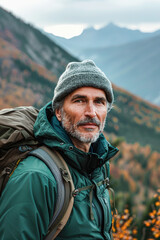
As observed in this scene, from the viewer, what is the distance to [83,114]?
6.63ft

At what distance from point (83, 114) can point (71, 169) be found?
17.4 inches

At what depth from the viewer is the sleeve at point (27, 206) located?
1.41 metres

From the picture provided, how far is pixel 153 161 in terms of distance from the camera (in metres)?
38.5

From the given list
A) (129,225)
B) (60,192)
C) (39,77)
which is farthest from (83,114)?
(39,77)

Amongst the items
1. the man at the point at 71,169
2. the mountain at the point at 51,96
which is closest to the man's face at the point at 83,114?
the man at the point at 71,169

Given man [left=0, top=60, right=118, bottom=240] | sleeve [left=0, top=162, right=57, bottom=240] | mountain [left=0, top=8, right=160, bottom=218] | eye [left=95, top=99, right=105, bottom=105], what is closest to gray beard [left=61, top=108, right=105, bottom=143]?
man [left=0, top=60, right=118, bottom=240]

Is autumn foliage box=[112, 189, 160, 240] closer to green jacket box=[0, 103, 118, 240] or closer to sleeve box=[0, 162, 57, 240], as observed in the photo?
green jacket box=[0, 103, 118, 240]

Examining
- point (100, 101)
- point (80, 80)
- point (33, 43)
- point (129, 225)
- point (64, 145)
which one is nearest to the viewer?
point (64, 145)

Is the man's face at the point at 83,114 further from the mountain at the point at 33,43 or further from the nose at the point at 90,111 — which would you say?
the mountain at the point at 33,43

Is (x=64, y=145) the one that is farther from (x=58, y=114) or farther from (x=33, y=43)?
(x=33, y=43)

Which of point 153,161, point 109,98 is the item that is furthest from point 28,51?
point 109,98

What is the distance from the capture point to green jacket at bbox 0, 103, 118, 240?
4.66 feet

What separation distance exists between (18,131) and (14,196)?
1.39 feet

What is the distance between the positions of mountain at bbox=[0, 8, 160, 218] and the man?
24.0 meters
